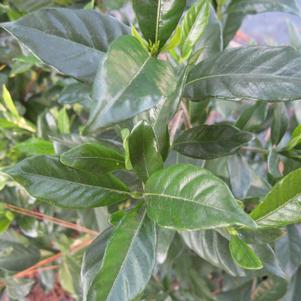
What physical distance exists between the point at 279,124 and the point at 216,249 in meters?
0.25

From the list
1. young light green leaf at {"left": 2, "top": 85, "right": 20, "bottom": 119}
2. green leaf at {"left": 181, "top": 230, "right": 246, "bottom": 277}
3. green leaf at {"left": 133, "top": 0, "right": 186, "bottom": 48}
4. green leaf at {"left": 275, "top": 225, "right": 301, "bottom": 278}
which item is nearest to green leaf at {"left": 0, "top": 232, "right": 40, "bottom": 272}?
young light green leaf at {"left": 2, "top": 85, "right": 20, "bottom": 119}

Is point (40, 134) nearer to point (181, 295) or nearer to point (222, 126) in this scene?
point (222, 126)

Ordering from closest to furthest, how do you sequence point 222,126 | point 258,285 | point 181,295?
point 222,126 → point 258,285 → point 181,295

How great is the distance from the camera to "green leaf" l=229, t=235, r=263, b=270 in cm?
48

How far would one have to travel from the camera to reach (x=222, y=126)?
0.61 metres

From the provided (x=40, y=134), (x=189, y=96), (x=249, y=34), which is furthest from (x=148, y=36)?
(x=249, y=34)

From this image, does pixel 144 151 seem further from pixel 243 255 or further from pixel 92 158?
pixel 243 255

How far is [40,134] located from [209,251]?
0.45 meters

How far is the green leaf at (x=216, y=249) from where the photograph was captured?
26.4 inches

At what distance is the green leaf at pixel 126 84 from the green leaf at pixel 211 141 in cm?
21

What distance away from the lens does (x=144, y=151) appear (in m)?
0.47

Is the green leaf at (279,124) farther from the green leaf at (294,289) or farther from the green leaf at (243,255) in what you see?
the green leaf at (294,289)

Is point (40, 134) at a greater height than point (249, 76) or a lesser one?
lesser

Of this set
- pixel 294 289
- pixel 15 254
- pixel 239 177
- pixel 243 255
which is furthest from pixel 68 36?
pixel 294 289
